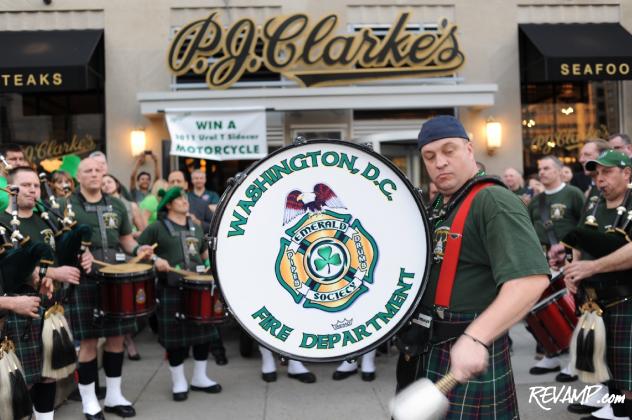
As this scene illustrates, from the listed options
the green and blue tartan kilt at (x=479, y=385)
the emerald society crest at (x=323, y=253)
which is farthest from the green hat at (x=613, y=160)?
the emerald society crest at (x=323, y=253)

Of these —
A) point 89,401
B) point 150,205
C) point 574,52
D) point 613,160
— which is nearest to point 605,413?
point 613,160

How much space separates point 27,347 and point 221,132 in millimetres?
5642

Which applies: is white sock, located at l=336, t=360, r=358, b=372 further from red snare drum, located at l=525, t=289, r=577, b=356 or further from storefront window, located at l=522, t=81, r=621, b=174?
storefront window, located at l=522, t=81, r=621, b=174

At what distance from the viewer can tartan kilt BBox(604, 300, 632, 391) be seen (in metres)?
3.43

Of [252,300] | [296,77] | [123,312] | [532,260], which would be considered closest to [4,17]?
[296,77]

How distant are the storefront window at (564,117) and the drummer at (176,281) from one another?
684 centimetres

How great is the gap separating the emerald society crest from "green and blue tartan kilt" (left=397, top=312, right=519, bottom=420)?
361 millimetres

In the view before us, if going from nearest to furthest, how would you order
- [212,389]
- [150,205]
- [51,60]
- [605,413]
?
[605,413] → [212,389] → [150,205] → [51,60]

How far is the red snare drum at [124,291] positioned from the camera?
4.19 m

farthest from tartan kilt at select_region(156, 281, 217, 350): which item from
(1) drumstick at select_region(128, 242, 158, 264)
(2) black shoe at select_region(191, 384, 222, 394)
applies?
(2) black shoe at select_region(191, 384, 222, 394)

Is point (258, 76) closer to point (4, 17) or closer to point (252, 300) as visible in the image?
point (4, 17)

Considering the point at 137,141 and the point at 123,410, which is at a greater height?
the point at 137,141

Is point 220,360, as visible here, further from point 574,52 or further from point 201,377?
point 574,52

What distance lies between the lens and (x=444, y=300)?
6.73ft
